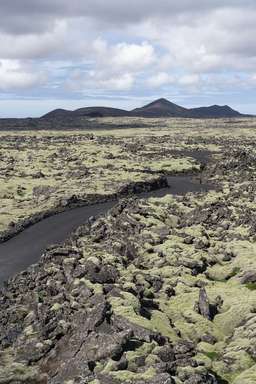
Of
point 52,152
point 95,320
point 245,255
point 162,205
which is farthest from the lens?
point 52,152

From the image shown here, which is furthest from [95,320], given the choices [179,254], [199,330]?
[179,254]

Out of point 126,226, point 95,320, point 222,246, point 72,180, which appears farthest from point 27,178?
point 95,320

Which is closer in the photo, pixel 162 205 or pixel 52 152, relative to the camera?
pixel 162 205

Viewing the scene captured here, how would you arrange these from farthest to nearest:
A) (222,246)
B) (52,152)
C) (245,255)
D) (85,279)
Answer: (52,152), (222,246), (245,255), (85,279)

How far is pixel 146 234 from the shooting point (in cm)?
8069

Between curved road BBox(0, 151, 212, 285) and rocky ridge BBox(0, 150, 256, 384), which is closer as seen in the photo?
rocky ridge BBox(0, 150, 256, 384)

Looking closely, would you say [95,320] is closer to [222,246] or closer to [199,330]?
[199,330]

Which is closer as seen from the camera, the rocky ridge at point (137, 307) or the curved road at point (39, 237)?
the rocky ridge at point (137, 307)

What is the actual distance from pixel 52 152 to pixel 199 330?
476 feet

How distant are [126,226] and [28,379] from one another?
40.9 m

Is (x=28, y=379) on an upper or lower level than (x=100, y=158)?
lower

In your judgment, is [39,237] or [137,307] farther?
A: [39,237]

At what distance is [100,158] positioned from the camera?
173875 mm

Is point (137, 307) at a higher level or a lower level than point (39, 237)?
higher
